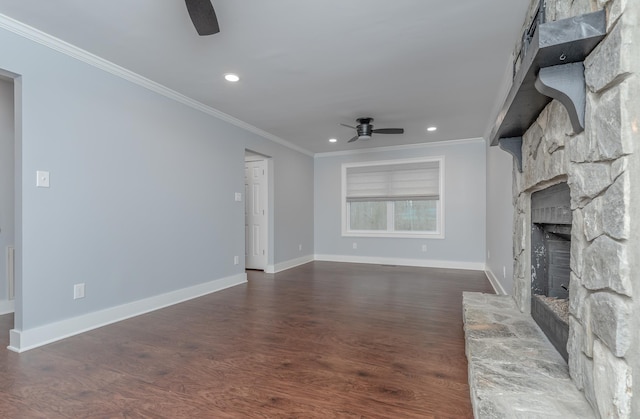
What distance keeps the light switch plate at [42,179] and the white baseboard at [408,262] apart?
5028 mm

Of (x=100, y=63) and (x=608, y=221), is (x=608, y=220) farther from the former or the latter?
(x=100, y=63)

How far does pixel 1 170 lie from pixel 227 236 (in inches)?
94.5

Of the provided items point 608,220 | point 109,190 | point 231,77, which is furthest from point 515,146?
point 109,190

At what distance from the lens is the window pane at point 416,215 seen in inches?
241

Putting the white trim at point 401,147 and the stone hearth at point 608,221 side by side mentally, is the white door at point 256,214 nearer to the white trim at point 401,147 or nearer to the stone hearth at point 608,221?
the white trim at point 401,147

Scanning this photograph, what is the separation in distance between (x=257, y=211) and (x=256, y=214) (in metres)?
0.06

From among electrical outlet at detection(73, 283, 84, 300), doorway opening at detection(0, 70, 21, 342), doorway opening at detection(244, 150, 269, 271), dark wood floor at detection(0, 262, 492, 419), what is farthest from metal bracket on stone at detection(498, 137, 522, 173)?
doorway opening at detection(0, 70, 21, 342)

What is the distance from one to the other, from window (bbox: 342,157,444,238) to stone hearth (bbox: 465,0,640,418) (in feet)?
15.3

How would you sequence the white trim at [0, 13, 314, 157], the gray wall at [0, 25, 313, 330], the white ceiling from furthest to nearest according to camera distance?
the gray wall at [0, 25, 313, 330], the white trim at [0, 13, 314, 157], the white ceiling

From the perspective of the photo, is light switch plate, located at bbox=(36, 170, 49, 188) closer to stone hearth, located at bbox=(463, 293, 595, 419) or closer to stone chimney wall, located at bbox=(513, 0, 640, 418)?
stone hearth, located at bbox=(463, 293, 595, 419)

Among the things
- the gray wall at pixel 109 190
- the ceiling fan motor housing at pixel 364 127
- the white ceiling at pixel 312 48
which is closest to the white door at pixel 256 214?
the gray wall at pixel 109 190

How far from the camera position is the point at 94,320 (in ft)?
9.36

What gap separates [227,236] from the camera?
4.44 metres

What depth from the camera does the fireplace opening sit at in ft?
5.43
